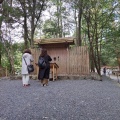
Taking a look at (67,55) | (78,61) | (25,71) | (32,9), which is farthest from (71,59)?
(32,9)

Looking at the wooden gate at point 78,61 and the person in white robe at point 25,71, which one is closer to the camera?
the person in white robe at point 25,71

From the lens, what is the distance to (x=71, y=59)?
1209 cm

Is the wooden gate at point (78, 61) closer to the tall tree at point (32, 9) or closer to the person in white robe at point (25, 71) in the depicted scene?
the person in white robe at point (25, 71)

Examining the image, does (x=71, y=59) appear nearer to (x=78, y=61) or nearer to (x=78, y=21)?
(x=78, y=61)

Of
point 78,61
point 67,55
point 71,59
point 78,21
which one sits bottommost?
point 78,61

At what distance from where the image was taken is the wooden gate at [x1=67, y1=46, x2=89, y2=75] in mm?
11844

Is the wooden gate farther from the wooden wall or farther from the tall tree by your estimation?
the tall tree

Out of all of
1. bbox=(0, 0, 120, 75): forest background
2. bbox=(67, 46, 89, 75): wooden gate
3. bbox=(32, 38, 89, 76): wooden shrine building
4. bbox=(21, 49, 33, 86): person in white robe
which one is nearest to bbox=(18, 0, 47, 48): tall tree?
bbox=(0, 0, 120, 75): forest background

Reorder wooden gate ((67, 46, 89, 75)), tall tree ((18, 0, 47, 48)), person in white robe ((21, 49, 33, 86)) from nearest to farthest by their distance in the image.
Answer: person in white robe ((21, 49, 33, 86)), wooden gate ((67, 46, 89, 75)), tall tree ((18, 0, 47, 48))

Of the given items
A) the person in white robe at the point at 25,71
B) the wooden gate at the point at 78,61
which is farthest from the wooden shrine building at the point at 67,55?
the person in white robe at the point at 25,71

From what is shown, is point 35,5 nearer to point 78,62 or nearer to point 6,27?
point 6,27

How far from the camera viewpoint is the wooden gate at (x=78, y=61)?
38.9 feet

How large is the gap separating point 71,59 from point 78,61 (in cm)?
46

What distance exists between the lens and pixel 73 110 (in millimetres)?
3918
